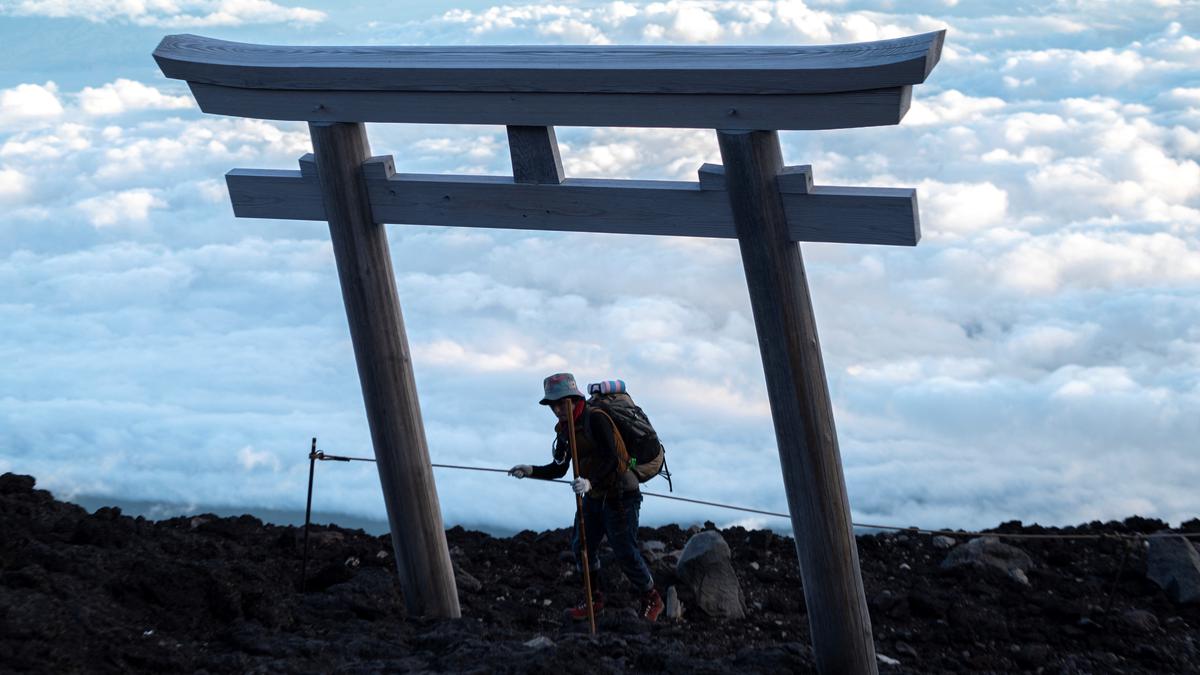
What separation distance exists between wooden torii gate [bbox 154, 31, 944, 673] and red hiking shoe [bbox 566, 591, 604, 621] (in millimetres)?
858

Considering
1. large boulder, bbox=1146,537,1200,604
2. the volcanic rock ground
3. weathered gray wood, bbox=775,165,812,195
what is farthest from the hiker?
large boulder, bbox=1146,537,1200,604

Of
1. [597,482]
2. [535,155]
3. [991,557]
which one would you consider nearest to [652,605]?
[597,482]

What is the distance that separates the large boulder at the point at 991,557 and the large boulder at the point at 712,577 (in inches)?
64.4

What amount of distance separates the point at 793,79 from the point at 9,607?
407 centimetres

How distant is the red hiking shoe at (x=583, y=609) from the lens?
760cm

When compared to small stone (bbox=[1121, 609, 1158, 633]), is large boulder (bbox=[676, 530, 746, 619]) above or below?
above

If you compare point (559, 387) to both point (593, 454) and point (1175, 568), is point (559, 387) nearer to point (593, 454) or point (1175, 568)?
point (593, 454)

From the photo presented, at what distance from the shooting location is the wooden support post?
18.3ft

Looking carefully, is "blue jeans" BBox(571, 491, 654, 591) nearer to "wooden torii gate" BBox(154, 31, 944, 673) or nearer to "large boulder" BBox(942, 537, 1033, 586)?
"wooden torii gate" BBox(154, 31, 944, 673)

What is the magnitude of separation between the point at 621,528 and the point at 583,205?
219 cm

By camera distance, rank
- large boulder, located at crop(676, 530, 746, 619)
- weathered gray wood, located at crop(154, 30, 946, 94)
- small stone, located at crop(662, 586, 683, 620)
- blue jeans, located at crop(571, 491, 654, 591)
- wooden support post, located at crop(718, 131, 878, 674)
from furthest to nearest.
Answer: large boulder, located at crop(676, 530, 746, 619)
small stone, located at crop(662, 586, 683, 620)
blue jeans, located at crop(571, 491, 654, 591)
wooden support post, located at crop(718, 131, 878, 674)
weathered gray wood, located at crop(154, 30, 946, 94)

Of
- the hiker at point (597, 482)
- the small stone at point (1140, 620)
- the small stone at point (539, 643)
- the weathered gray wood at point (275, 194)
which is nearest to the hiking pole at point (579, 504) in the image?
the hiker at point (597, 482)

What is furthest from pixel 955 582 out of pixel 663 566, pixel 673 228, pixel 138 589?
pixel 138 589

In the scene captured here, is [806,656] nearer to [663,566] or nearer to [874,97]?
[663,566]
